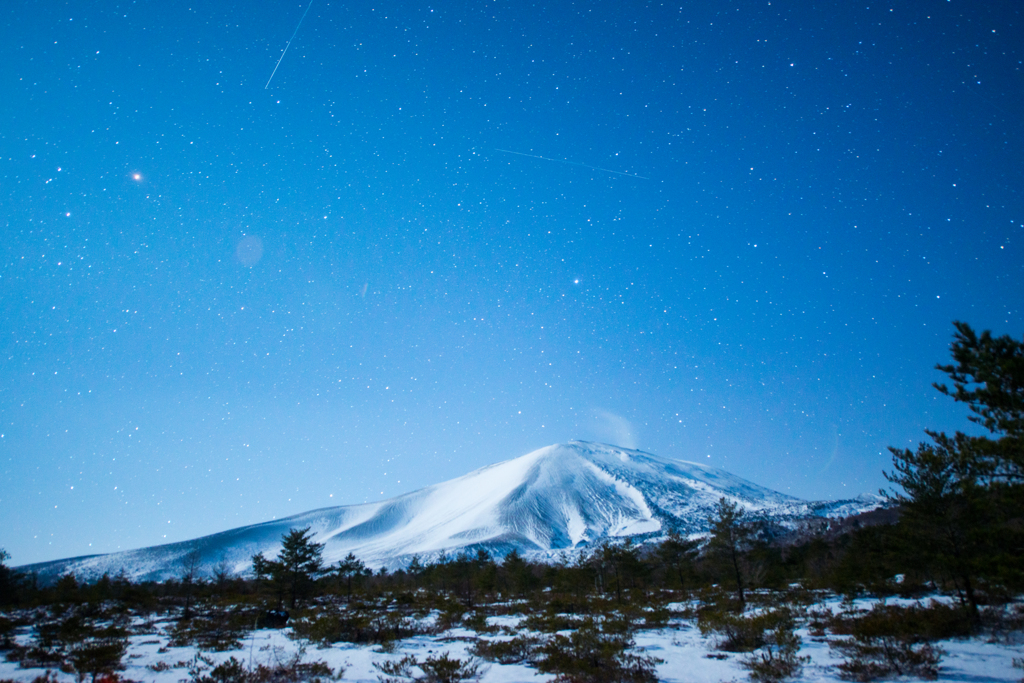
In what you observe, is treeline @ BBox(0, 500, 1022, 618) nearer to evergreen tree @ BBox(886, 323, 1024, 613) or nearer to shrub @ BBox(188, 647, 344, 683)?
evergreen tree @ BBox(886, 323, 1024, 613)

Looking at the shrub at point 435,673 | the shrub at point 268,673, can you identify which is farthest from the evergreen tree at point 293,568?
the shrub at point 435,673

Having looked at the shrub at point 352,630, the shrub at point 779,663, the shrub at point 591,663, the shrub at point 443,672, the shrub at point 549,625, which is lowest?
the shrub at point 549,625

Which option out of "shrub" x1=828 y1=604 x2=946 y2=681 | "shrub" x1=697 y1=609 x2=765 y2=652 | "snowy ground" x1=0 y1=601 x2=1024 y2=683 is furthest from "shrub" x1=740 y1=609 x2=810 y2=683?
"shrub" x1=697 y1=609 x2=765 y2=652

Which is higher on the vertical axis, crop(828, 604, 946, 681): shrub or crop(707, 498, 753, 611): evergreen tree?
crop(828, 604, 946, 681): shrub

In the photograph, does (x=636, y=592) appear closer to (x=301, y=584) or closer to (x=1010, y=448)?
(x=1010, y=448)

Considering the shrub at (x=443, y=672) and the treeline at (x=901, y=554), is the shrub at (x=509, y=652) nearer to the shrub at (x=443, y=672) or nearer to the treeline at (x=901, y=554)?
the shrub at (x=443, y=672)

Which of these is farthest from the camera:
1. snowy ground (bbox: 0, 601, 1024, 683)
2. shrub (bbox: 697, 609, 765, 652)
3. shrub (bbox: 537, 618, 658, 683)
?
shrub (bbox: 697, 609, 765, 652)

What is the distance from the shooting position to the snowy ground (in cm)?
1155

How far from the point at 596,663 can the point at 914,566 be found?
21.6m

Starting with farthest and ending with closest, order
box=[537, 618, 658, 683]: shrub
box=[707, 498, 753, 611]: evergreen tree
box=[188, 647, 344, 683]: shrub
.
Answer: box=[707, 498, 753, 611]: evergreen tree → box=[537, 618, 658, 683]: shrub → box=[188, 647, 344, 683]: shrub

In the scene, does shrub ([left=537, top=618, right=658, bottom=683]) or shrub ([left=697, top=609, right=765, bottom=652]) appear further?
shrub ([left=697, top=609, right=765, bottom=652])

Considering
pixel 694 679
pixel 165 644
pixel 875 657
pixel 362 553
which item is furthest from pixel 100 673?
pixel 362 553

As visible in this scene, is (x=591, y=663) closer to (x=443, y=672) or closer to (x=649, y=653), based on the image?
(x=649, y=653)

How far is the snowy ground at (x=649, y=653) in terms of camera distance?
11.6 metres
